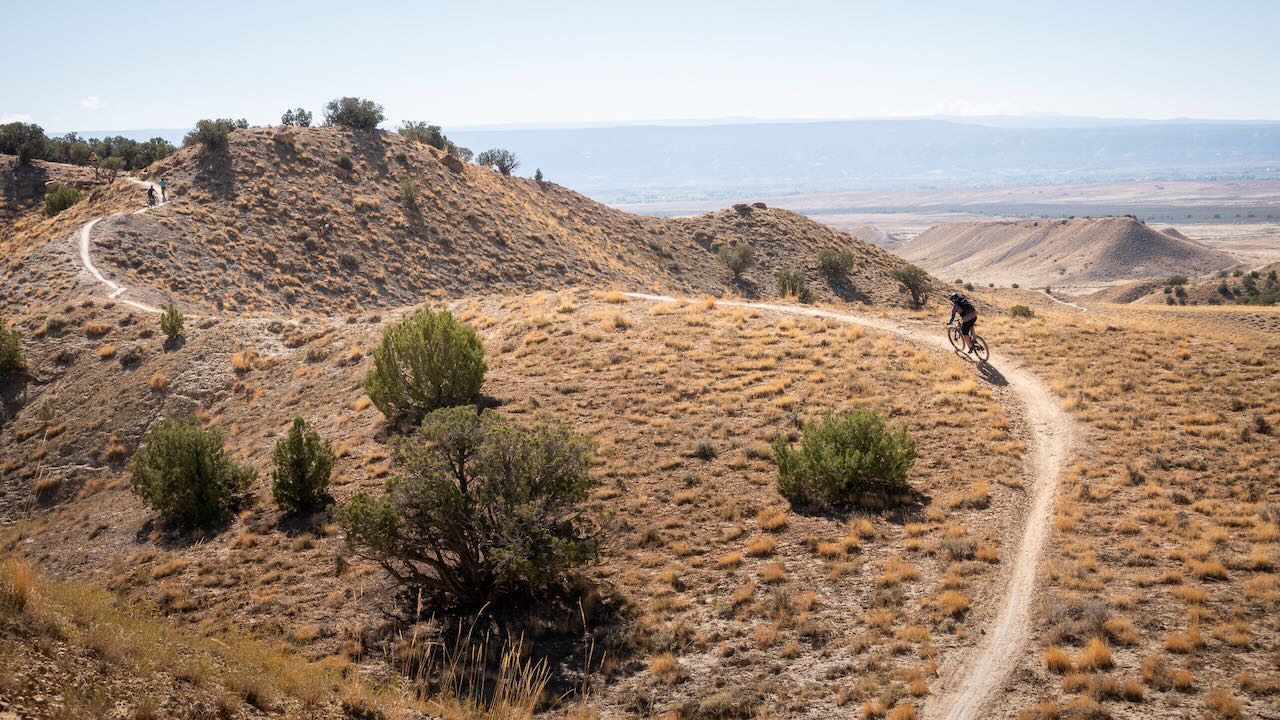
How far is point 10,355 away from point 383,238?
22.3 metres

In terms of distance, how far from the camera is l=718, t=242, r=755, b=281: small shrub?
58594 millimetres

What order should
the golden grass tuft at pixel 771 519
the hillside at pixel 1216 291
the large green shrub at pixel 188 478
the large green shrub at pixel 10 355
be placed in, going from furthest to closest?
the hillside at pixel 1216 291, the large green shrub at pixel 10 355, the large green shrub at pixel 188 478, the golden grass tuft at pixel 771 519

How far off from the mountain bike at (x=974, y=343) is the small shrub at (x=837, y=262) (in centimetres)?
3456

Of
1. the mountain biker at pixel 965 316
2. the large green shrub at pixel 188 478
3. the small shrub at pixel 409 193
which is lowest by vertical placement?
the large green shrub at pixel 188 478

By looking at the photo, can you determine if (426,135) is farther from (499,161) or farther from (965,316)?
(965,316)

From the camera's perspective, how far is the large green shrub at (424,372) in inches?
778

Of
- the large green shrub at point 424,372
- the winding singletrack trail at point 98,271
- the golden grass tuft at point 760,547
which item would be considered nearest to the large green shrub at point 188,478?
the large green shrub at point 424,372

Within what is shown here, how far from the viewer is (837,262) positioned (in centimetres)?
5700

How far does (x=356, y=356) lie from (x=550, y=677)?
17634mm

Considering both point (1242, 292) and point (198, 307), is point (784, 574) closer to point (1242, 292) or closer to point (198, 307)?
point (198, 307)

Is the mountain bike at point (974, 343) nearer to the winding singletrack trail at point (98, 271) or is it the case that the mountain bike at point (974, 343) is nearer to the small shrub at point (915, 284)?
the winding singletrack trail at point (98, 271)

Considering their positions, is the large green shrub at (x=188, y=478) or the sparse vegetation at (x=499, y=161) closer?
the large green shrub at (x=188, y=478)

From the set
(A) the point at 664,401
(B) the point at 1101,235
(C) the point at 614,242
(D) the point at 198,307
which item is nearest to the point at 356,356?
(A) the point at 664,401

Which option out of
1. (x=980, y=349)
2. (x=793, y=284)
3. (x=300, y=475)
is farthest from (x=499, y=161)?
(x=300, y=475)
